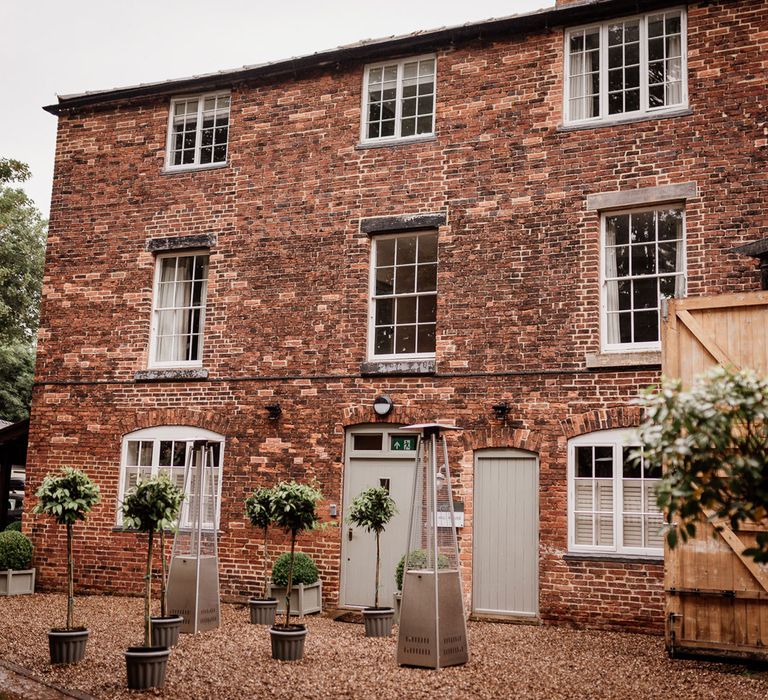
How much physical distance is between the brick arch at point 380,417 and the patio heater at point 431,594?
141 inches

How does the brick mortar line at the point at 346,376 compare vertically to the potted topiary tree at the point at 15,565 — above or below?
above

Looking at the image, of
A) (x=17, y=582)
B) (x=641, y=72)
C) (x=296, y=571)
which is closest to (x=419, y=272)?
(x=641, y=72)

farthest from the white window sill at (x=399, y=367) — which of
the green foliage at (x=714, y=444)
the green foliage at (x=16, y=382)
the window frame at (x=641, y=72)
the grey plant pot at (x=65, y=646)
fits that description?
the green foliage at (x=16, y=382)

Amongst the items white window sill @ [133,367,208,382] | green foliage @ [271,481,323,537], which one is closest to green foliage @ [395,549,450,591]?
green foliage @ [271,481,323,537]

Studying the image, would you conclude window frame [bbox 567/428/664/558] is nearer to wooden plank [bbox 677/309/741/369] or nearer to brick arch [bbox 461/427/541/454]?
brick arch [bbox 461/427/541/454]

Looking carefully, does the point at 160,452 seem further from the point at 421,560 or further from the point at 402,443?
the point at 421,560

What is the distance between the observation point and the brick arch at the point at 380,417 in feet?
39.9

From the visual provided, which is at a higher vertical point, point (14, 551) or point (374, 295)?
point (374, 295)

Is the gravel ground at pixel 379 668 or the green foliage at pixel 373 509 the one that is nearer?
the gravel ground at pixel 379 668

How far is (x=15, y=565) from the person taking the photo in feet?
43.7

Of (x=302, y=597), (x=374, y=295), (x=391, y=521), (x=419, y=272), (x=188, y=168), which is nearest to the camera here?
(x=302, y=597)

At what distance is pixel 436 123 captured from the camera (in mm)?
12828

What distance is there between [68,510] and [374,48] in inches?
326

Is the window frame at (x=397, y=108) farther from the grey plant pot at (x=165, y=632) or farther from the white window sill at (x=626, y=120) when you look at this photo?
the grey plant pot at (x=165, y=632)
